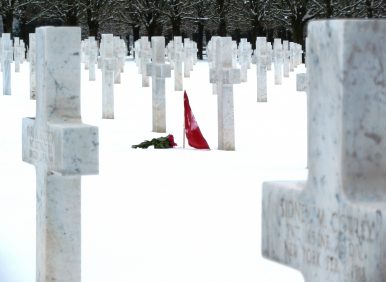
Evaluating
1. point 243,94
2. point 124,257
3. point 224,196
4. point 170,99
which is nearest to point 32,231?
point 124,257

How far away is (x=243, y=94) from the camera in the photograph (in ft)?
75.7

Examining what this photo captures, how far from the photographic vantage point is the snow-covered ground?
21.4 ft

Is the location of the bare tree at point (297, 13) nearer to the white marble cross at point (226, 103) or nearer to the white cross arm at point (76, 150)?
the white marble cross at point (226, 103)

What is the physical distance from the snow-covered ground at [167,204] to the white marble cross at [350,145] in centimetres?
298

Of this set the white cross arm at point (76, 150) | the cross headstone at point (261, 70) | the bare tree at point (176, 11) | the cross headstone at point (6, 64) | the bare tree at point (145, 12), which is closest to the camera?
the white cross arm at point (76, 150)

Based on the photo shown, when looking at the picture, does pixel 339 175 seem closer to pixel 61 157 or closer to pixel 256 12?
pixel 61 157

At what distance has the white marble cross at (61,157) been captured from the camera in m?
5.56

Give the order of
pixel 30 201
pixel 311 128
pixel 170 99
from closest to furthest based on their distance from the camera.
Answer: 1. pixel 311 128
2. pixel 30 201
3. pixel 170 99

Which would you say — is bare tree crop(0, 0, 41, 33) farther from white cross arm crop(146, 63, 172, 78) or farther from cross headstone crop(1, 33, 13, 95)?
white cross arm crop(146, 63, 172, 78)

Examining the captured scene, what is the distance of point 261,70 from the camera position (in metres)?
21.8

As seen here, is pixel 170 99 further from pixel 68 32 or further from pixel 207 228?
pixel 68 32

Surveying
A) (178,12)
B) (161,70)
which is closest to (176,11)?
(178,12)

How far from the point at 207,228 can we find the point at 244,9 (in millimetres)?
48722


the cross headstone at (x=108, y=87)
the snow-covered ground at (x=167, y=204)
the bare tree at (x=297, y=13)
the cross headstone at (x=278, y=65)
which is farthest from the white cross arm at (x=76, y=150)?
the bare tree at (x=297, y=13)
